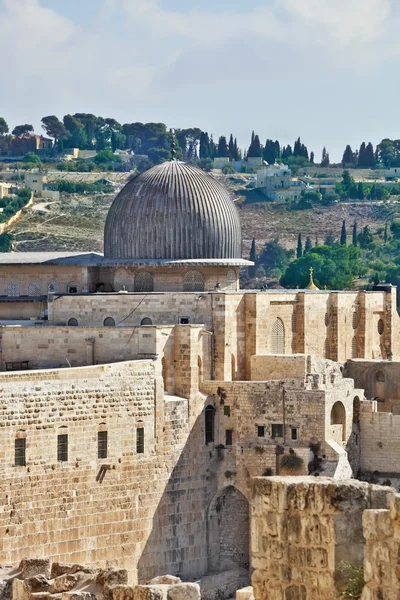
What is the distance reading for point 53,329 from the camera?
139 feet

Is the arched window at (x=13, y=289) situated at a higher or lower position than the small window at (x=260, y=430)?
higher

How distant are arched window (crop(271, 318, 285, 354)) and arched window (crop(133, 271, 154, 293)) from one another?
3.35m

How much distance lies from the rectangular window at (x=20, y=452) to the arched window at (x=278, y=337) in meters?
10.7

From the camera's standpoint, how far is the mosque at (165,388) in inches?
1455

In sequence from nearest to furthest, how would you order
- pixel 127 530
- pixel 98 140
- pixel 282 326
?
pixel 127 530, pixel 282 326, pixel 98 140

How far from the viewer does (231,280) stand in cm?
4638

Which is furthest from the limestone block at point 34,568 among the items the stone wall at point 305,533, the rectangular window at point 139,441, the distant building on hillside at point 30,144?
the distant building on hillside at point 30,144

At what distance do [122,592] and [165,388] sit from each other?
49.1ft

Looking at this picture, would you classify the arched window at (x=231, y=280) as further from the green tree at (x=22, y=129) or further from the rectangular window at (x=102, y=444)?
the green tree at (x=22, y=129)

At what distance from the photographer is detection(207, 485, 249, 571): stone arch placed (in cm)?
4112

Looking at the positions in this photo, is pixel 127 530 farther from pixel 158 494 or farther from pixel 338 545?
pixel 338 545

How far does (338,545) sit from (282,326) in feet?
85.9

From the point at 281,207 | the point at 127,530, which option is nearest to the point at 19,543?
the point at 127,530

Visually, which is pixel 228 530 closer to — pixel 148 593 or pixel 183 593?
pixel 183 593
